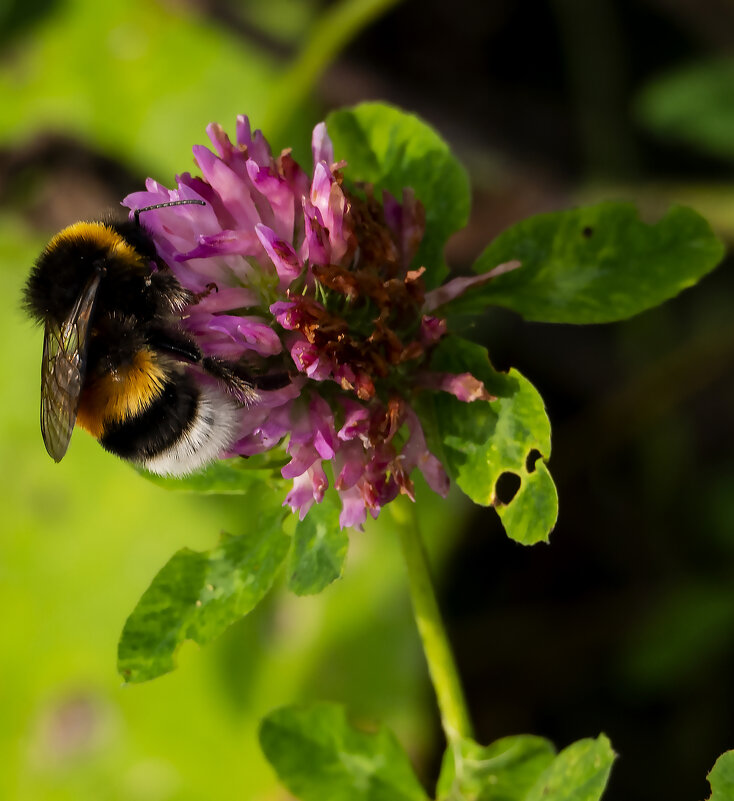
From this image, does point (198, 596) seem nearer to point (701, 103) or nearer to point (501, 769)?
point (501, 769)

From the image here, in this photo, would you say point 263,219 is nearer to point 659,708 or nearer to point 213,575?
point 213,575

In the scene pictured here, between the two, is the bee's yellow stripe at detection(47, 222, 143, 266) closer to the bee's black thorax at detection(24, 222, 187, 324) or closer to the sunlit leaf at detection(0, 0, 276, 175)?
the bee's black thorax at detection(24, 222, 187, 324)

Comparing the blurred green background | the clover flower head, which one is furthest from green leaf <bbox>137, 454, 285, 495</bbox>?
the blurred green background

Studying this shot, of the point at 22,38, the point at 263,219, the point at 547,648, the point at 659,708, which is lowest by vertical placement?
the point at 659,708

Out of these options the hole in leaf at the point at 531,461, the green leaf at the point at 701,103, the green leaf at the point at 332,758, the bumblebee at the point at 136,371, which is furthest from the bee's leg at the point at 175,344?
the green leaf at the point at 701,103

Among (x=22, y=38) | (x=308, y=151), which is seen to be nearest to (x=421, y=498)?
(x=308, y=151)

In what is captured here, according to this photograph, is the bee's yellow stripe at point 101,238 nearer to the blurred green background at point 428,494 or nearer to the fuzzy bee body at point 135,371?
the fuzzy bee body at point 135,371

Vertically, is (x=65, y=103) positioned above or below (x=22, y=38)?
below
